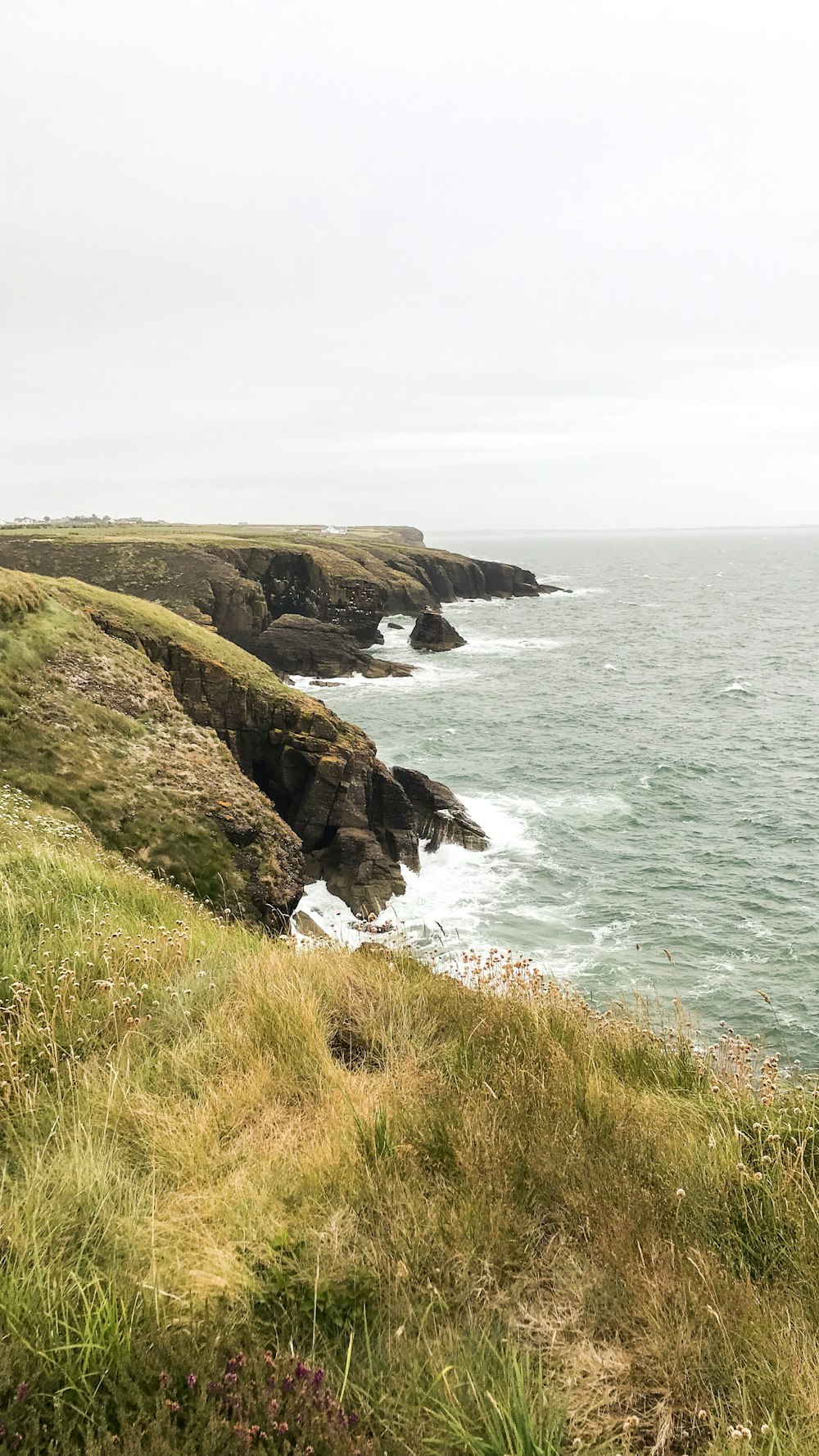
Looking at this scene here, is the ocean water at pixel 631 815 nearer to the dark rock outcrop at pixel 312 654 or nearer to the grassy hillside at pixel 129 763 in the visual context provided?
the dark rock outcrop at pixel 312 654

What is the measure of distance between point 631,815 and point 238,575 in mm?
41062

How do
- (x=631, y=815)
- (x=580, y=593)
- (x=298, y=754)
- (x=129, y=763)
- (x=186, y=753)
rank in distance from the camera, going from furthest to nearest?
(x=580, y=593)
(x=631, y=815)
(x=298, y=754)
(x=186, y=753)
(x=129, y=763)

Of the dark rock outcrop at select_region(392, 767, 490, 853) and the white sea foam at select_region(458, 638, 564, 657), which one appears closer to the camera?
the dark rock outcrop at select_region(392, 767, 490, 853)

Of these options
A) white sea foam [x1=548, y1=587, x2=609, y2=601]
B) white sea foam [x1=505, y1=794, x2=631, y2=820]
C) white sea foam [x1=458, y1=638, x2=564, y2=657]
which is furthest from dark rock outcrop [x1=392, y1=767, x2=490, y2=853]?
white sea foam [x1=548, y1=587, x2=609, y2=601]

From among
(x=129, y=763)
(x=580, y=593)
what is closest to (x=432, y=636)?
(x=129, y=763)

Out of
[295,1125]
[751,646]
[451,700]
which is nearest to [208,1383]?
[295,1125]

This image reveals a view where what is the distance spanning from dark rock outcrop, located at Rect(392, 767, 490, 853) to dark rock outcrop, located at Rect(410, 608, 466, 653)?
1572 inches

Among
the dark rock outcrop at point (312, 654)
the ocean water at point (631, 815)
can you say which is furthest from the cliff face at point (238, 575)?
the ocean water at point (631, 815)

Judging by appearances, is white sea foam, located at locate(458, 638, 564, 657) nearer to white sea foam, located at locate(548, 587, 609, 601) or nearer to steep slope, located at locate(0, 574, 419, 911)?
white sea foam, located at locate(548, 587, 609, 601)

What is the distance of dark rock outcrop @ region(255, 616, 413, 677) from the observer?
55500mm

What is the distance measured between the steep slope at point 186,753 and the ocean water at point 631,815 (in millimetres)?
2179

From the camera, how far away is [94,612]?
23.1 m

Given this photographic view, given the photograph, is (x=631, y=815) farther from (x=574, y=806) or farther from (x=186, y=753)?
(x=186, y=753)

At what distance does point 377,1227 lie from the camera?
3271 mm
